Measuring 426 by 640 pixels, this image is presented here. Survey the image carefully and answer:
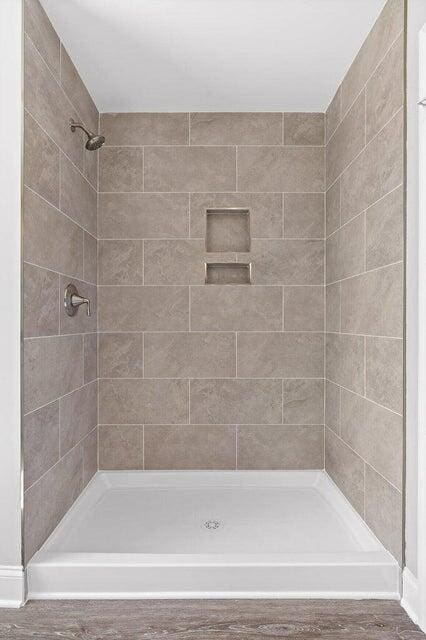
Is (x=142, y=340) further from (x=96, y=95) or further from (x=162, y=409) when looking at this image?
(x=96, y=95)

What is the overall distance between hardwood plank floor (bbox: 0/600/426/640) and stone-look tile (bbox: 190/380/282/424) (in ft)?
3.68

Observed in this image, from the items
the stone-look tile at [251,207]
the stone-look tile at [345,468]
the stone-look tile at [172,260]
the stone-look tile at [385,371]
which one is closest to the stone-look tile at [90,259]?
the stone-look tile at [172,260]

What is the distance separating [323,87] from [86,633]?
269 cm

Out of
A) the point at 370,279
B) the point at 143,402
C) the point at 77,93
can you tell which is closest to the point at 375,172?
the point at 370,279

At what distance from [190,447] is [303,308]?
1.09 metres

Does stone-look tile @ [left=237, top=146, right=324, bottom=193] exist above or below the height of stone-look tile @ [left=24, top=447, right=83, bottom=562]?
above

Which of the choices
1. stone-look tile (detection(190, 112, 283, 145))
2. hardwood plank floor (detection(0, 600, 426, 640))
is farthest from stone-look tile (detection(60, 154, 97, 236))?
hardwood plank floor (detection(0, 600, 426, 640))

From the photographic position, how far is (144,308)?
2617 millimetres

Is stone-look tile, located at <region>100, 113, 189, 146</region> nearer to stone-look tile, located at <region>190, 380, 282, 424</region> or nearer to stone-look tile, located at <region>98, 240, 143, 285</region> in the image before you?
stone-look tile, located at <region>98, 240, 143, 285</region>

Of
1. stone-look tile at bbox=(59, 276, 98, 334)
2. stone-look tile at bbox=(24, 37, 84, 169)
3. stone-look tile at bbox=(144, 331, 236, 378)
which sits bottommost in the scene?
stone-look tile at bbox=(144, 331, 236, 378)

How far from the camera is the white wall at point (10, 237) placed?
1.56 metres

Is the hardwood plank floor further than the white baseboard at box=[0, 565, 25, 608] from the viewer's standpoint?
No

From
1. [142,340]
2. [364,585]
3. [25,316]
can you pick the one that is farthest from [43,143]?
[364,585]

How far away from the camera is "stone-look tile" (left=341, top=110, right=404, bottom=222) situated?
5.34 ft
